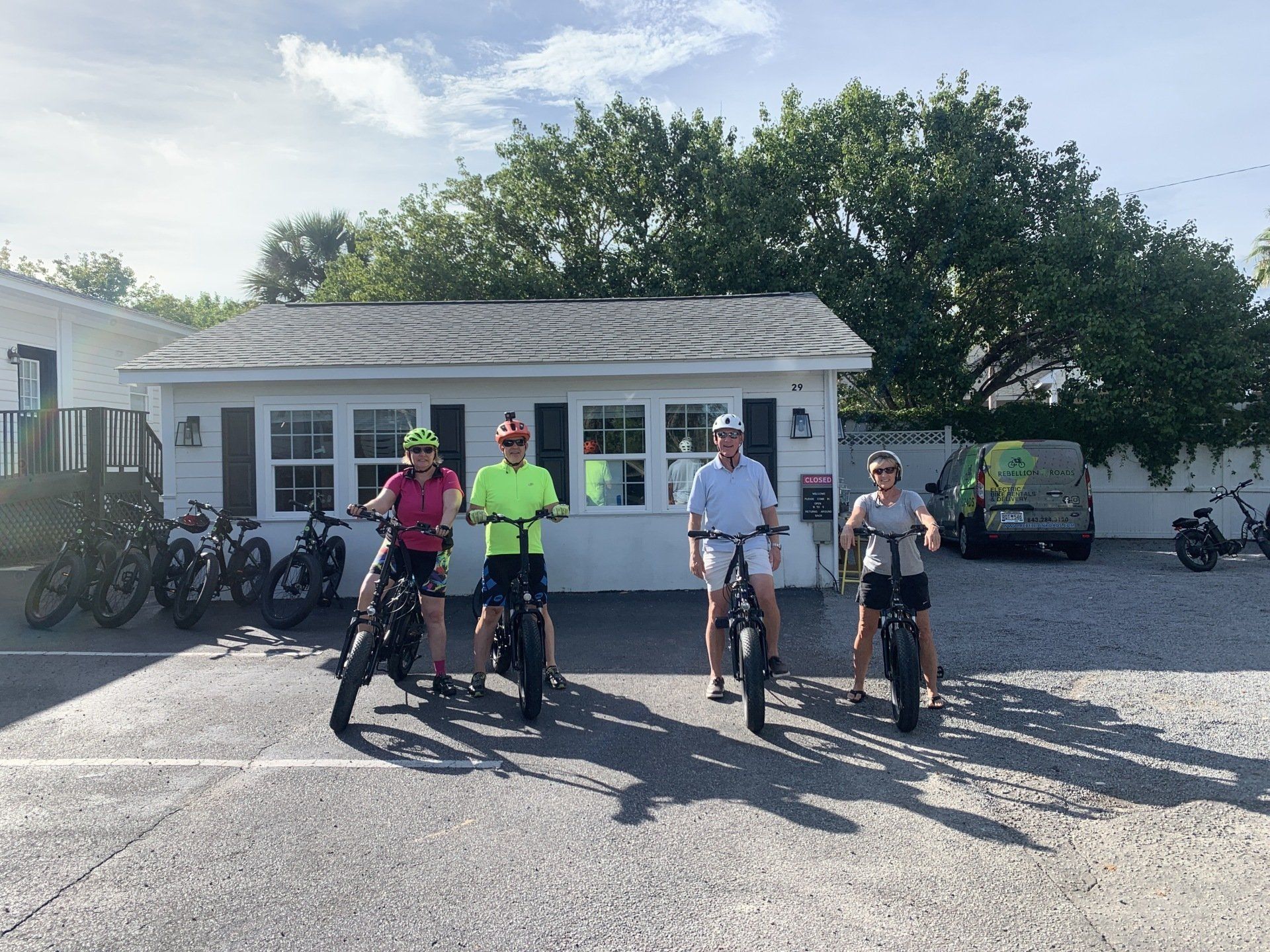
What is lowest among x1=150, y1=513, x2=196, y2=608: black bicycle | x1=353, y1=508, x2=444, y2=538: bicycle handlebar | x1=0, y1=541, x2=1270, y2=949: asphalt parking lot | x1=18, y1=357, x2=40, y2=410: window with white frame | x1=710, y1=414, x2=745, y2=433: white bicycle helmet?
x1=0, y1=541, x2=1270, y2=949: asphalt parking lot

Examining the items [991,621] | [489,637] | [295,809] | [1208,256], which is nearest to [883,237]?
[1208,256]

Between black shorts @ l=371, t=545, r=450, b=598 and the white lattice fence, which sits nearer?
black shorts @ l=371, t=545, r=450, b=598

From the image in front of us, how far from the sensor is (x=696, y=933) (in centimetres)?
316

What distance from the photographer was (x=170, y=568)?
9617mm

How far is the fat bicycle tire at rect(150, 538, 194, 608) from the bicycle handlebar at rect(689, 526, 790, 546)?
5902 millimetres

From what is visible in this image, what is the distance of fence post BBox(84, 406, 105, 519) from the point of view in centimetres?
1413

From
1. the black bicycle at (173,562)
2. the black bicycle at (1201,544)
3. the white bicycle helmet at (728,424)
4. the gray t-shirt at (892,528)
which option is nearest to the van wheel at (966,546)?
the black bicycle at (1201,544)

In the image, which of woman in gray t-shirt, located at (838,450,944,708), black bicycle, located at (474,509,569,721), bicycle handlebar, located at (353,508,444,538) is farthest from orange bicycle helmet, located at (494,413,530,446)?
woman in gray t-shirt, located at (838,450,944,708)

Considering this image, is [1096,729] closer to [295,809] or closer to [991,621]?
[991,621]

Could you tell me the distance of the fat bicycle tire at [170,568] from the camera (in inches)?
377

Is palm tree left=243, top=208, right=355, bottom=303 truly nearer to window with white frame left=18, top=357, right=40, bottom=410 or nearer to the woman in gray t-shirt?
window with white frame left=18, top=357, right=40, bottom=410

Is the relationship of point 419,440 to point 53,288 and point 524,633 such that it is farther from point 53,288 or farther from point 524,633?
point 53,288

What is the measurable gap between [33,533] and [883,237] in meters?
16.6

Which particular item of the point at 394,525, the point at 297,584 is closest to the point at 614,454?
the point at 297,584
